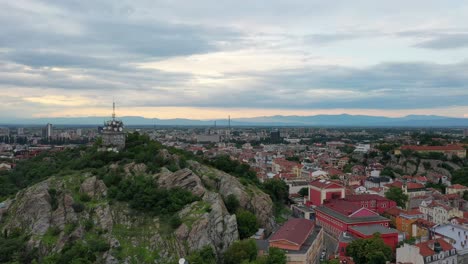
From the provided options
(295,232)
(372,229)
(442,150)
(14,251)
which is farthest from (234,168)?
(442,150)

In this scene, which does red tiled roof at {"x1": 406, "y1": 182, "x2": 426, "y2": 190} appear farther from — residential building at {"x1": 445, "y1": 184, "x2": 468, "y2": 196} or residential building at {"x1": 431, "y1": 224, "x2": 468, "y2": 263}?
residential building at {"x1": 431, "y1": 224, "x2": 468, "y2": 263}

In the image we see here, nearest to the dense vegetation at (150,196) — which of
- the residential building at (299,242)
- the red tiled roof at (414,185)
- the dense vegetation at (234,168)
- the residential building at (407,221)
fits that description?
the residential building at (299,242)

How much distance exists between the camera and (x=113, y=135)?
197 feet

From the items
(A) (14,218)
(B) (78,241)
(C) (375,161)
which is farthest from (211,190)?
(C) (375,161)

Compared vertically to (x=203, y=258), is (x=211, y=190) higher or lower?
A: higher

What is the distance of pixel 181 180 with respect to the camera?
4825 centimetres

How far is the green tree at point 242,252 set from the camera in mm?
36688

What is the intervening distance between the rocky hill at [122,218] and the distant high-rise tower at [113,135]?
8765 millimetres

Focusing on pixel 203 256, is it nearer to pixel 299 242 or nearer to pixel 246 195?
pixel 299 242

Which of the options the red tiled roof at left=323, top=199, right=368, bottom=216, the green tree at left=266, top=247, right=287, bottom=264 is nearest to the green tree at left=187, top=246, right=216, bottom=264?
the green tree at left=266, top=247, right=287, bottom=264

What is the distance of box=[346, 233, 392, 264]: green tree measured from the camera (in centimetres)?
3738

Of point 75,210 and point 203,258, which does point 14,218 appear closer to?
point 75,210

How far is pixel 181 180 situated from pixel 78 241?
40.8 feet

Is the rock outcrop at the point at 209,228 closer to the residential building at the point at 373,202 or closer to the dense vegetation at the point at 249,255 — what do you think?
the dense vegetation at the point at 249,255
